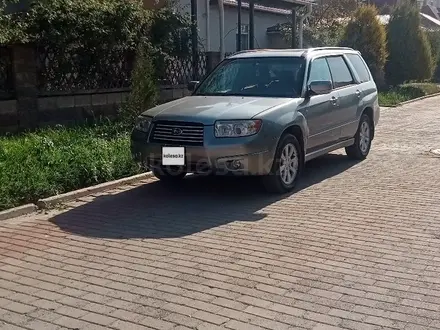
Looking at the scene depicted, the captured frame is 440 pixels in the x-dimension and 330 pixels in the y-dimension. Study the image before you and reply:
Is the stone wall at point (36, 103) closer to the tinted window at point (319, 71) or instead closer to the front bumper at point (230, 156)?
the front bumper at point (230, 156)

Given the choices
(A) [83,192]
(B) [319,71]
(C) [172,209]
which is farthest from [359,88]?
(A) [83,192]

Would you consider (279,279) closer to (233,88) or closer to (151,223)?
(151,223)

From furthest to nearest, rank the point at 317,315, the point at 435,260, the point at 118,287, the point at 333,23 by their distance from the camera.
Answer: the point at 333,23 < the point at 435,260 < the point at 118,287 < the point at 317,315

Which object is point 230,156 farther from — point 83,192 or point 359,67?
point 359,67

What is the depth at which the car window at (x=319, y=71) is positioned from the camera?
8396mm

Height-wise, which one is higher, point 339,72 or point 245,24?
point 245,24

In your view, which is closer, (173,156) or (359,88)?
(173,156)

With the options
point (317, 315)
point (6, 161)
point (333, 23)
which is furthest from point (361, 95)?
point (333, 23)

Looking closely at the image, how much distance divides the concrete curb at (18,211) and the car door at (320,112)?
353cm

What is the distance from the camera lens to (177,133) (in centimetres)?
716

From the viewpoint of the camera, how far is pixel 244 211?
A: 686cm

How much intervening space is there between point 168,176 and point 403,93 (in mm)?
17653

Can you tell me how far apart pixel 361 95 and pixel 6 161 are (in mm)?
5446

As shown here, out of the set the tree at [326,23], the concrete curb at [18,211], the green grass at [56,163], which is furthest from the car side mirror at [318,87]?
the tree at [326,23]
